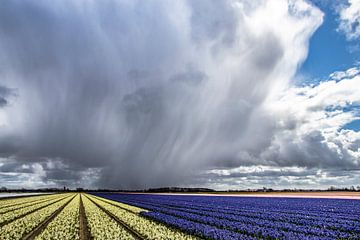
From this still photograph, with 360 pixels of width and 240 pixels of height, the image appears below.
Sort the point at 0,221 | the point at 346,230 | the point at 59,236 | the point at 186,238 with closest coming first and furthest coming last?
the point at 186,238 < the point at 59,236 < the point at 346,230 < the point at 0,221

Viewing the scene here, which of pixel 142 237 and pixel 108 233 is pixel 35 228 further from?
pixel 142 237

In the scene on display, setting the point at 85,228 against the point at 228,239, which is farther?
the point at 85,228

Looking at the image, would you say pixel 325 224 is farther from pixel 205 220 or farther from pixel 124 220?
pixel 124 220

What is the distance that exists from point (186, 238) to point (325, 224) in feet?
36.0

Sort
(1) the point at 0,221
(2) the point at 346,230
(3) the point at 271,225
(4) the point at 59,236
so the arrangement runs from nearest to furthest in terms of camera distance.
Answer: (4) the point at 59,236, (2) the point at 346,230, (3) the point at 271,225, (1) the point at 0,221

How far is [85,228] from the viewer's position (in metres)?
23.2

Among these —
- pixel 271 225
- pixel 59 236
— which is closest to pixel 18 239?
pixel 59 236

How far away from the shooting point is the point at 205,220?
26000 mm

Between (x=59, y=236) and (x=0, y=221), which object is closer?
(x=59, y=236)

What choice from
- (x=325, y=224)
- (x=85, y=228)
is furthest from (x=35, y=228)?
(x=325, y=224)

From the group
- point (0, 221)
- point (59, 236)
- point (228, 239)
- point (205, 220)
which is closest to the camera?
point (228, 239)

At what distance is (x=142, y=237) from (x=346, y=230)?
12523mm

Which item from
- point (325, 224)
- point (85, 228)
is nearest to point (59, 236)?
point (85, 228)

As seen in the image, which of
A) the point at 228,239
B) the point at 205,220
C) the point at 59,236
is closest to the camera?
the point at 228,239
